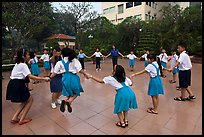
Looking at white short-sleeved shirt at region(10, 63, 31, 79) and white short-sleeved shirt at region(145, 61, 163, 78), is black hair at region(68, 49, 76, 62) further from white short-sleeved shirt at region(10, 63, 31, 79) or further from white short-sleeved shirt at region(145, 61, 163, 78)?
white short-sleeved shirt at region(145, 61, 163, 78)

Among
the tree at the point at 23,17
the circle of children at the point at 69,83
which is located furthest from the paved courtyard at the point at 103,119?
the tree at the point at 23,17

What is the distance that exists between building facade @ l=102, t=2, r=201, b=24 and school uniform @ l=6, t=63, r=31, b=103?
27.2m

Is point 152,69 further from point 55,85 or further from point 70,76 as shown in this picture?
point 55,85

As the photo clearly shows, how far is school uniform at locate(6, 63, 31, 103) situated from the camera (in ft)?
10.1

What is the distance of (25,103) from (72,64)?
3.97ft

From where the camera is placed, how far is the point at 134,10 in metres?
29.3

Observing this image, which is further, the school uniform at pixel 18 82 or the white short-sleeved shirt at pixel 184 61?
the white short-sleeved shirt at pixel 184 61

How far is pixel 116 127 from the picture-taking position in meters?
3.12

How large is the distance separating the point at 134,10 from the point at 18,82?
29.0 m

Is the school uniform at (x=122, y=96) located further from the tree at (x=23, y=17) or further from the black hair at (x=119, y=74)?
the tree at (x=23, y=17)

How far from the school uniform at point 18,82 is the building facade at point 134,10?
1069 inches

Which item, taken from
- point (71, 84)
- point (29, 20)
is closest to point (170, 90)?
point (71, 84)

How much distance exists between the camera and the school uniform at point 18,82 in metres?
3.09

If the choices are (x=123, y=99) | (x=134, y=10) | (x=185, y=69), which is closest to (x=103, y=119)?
(x=123, y=99)
